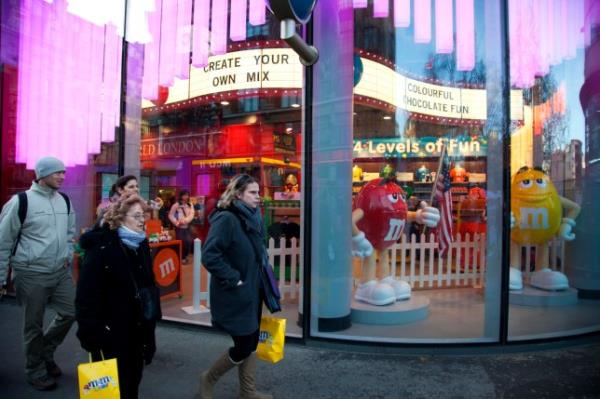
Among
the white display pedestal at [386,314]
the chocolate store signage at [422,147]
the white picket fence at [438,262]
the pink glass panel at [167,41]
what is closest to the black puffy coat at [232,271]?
the white display pedestal at [386,314]

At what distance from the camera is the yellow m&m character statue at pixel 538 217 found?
594cm

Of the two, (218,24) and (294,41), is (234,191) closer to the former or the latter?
(294,41)

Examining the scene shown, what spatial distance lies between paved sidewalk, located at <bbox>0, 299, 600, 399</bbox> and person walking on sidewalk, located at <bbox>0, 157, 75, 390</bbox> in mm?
338

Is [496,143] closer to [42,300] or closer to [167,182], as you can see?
[42,300]

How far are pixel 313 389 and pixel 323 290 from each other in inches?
52.0

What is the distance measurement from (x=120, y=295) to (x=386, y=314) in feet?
11.2

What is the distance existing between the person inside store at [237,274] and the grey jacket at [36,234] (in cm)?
153

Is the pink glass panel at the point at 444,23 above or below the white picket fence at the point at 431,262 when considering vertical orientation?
above

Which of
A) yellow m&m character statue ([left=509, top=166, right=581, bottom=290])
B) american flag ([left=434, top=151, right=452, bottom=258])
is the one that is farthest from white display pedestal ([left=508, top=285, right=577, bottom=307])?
american flag ([left=434, top=151, right=452, bottom=258])

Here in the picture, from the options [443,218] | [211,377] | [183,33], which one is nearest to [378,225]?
[443,218]

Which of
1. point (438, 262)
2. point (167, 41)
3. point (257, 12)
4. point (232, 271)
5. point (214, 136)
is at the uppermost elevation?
point (257, 12)

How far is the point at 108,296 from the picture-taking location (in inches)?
99.9

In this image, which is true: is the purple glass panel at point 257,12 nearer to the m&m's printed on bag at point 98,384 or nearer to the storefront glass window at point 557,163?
the storefront glass window at point 557,163

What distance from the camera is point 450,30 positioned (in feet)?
18.1
